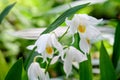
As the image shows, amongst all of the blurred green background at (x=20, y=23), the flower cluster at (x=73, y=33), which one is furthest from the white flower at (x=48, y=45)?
the blurred green background at (x=20, y=23)

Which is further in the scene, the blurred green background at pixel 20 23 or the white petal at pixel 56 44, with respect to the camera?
the blurred green background at pixel 20 23

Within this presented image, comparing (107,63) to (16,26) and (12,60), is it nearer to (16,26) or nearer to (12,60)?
(12,60)

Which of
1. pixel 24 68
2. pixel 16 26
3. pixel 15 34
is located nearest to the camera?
pixel 24 68

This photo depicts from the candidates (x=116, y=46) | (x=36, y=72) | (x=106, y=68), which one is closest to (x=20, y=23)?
(x=116, y=46)

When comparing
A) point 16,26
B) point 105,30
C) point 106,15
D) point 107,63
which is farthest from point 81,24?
point 106,15

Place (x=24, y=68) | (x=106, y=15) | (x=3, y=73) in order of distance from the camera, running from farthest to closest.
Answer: (x=106, y=15), (x=3, y=73), (x=24, y=68)

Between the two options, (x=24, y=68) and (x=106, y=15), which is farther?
(x=106, y=15)

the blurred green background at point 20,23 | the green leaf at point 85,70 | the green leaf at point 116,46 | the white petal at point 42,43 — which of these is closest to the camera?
the white petal at point 42,43

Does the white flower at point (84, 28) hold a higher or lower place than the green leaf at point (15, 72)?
higher

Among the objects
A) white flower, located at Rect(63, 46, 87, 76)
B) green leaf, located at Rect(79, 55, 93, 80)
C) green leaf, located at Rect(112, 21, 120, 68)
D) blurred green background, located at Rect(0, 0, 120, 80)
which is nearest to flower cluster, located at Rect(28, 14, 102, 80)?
white flower, located at Rect(63, 46, 87, 76)

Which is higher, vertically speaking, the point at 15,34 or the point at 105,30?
the point at 15,34

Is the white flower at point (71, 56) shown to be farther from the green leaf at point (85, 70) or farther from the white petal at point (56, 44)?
the green leaf at point (85, 70)
